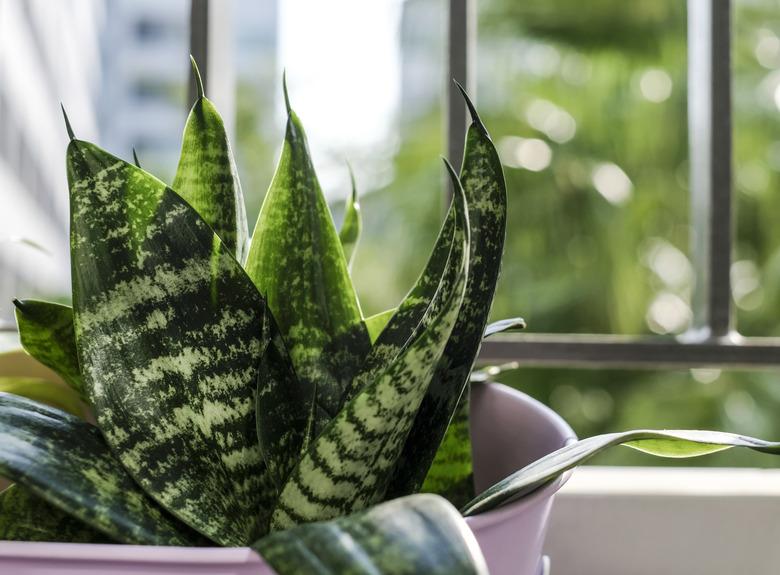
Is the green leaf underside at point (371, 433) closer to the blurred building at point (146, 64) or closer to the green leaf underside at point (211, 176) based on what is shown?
the green leaf underside at point (211, 176)

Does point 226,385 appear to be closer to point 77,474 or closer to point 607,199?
point 77,474

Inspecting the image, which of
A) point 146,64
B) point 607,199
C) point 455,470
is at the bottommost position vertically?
point 607,199

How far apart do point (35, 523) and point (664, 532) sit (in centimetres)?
30

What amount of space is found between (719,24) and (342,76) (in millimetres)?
8386

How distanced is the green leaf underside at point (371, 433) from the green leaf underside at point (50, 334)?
95 mm

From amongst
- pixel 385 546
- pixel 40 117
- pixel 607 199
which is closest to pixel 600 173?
pixel 607 199

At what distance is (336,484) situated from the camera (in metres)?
0.17

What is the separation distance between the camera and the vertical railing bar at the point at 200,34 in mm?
478

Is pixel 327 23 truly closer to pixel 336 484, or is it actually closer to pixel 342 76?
pixel 342 76

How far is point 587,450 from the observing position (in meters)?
0.17

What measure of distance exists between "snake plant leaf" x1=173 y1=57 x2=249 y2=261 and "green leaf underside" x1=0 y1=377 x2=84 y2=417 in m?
0.11

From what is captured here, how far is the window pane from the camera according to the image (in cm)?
418

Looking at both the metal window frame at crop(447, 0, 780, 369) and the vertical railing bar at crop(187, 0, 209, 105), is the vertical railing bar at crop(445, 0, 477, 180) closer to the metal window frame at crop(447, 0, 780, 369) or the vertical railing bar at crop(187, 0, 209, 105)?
the metal window frame at crop(447, 0, 780, 369)

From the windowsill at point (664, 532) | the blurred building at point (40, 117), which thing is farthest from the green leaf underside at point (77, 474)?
the blurred building at point (40, 117)
